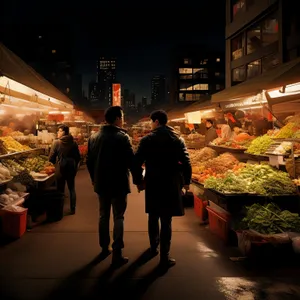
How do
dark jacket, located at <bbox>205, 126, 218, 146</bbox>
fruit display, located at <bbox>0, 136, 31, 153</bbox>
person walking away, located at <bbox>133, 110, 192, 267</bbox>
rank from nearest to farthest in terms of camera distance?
1. person walking away, located at <bbox>133, 110, 192, 267</bbox>
2. fruit display, located at <bbox>0, 136, 31, 153</bbox>
3. dark jacket, located at <bbox>205, 126, 218, 146</bbox>

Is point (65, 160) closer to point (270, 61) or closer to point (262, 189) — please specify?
point (262, 189)

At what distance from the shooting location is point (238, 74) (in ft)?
102

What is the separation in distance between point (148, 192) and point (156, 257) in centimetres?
112

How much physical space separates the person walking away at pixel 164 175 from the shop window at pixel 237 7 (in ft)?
84.9

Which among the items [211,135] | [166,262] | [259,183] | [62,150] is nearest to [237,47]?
[211,135]

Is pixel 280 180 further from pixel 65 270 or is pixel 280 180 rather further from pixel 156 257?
pixel 65 270

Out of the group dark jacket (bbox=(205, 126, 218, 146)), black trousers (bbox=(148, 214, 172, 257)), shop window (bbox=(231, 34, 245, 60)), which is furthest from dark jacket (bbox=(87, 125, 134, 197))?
shop window (bbox=(231, 34, 245, 60))

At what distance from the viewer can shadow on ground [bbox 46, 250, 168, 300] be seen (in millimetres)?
4352

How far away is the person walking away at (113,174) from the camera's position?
5523 mm

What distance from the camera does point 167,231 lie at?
215 inches

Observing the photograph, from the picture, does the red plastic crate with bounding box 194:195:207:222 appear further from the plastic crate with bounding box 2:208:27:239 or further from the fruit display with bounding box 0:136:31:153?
the fruit display with bounding box 0:136:31:153

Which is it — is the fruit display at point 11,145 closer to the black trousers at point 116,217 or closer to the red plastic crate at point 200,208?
the red plastic crate at point 200,208

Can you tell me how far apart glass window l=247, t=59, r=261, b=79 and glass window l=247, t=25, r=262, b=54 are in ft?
3.38

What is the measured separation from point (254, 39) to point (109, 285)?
87.9ft
